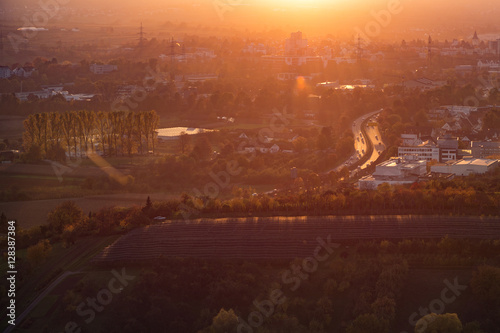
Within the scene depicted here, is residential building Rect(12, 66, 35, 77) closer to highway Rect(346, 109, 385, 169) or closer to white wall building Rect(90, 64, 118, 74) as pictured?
white wall building Rect(90, 64, 118, 74)

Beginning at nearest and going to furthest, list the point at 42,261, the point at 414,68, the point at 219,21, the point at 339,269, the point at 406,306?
1. the point at 406,306
2. the point at 339,269
3. the point at 42,261
4. the point at 414,68
5. the point at 219,21

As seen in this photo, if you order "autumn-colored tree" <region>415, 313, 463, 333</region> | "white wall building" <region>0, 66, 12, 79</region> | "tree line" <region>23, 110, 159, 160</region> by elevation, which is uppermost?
"white wall building" <region>0, 66, 12, 79</region>

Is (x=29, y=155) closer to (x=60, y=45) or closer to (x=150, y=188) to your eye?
(x=150, y=188)

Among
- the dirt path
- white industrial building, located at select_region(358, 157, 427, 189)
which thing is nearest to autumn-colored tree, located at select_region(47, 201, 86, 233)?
the dirt path

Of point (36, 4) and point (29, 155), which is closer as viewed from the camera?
point (29, 155)

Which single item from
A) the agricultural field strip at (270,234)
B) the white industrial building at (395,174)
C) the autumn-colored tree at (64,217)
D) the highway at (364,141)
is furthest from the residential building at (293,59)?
the agricultural field strip at (270,234)

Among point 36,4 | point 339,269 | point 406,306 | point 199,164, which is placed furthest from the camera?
point 36,4

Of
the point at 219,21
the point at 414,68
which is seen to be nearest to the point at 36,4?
the point at 219,21
